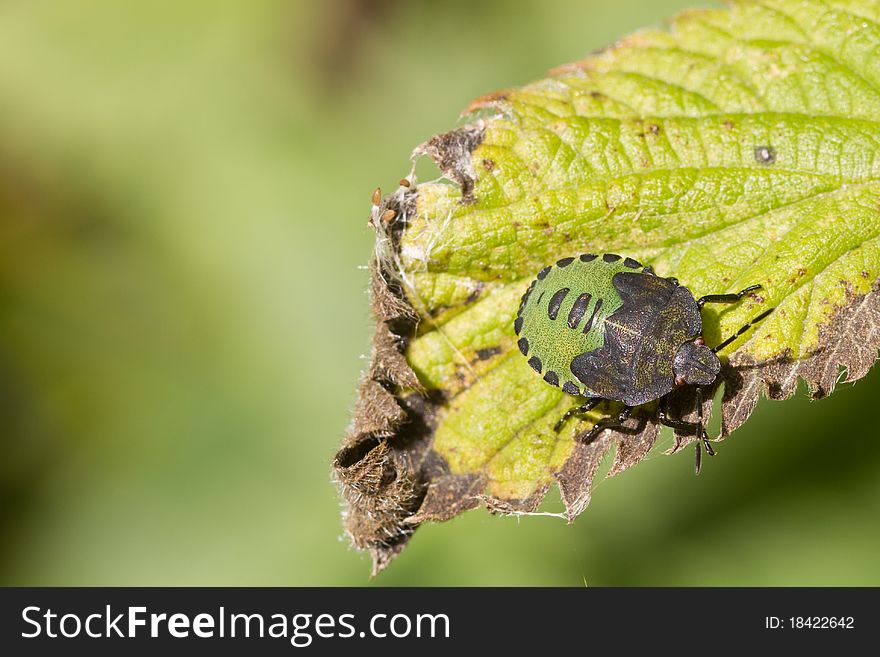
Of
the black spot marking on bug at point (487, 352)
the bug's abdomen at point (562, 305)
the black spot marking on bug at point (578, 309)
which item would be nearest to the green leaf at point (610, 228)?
the black spot marking on bug at point (487, 352)

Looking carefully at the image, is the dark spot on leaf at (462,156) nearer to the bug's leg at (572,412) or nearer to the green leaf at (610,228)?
the green leaf at (610,228)

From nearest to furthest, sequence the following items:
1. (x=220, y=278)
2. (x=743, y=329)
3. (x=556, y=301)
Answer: (x=743, y=329) → (x=556, y=301) → (x=220, y=278)

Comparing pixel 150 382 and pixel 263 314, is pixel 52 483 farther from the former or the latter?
pixel 263 314

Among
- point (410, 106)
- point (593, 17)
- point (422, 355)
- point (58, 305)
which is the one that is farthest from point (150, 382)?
point (593, 17)

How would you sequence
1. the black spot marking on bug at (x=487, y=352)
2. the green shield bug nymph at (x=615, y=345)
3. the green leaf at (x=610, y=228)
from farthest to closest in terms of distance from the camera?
the black spot marking on bug at (x=487, y=352), the green shield bug nymph at (x=615, y=345), the green leaf at (x=610, y=228)

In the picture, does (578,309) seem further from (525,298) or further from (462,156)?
(462,156)

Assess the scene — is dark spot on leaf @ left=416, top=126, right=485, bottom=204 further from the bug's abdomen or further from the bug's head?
the bug's head

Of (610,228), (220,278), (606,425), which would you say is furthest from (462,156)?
(220,278)
